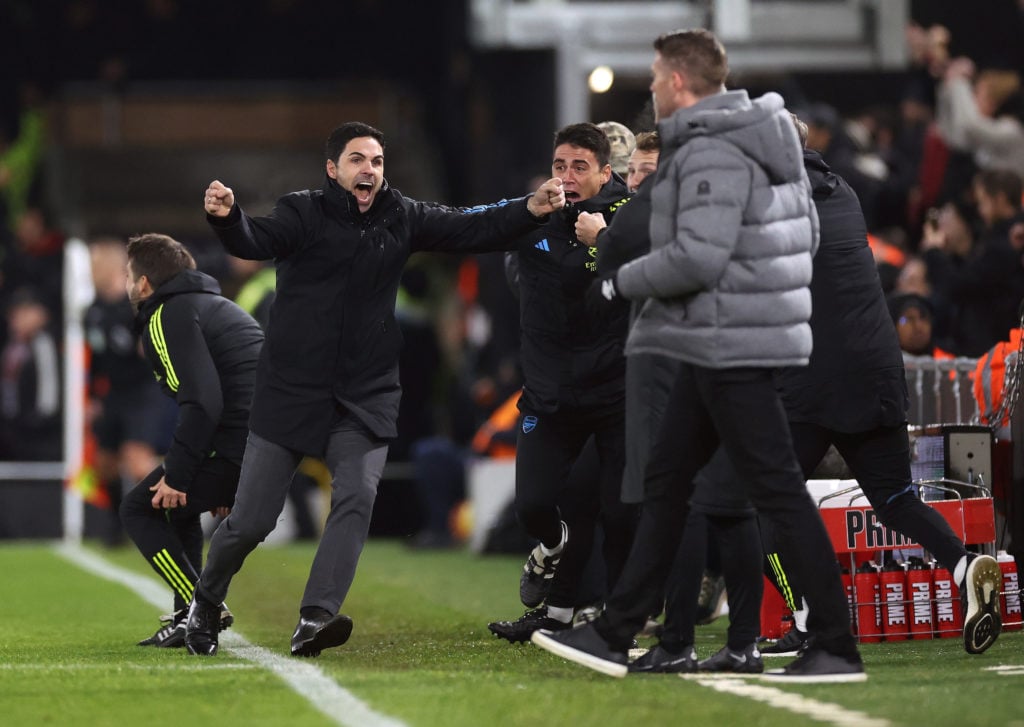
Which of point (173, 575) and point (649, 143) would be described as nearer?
point (649, 143)

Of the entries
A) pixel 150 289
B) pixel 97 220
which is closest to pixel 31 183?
pixel 97 220

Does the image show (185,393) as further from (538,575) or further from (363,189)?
(538,575)

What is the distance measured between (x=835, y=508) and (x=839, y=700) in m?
2.17

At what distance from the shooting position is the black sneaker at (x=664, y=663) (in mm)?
6172

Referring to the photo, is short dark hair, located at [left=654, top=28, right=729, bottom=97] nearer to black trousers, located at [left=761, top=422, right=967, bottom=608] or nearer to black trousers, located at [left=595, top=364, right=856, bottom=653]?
black trousers, located at [left=595, top=364, right=856, bottom=653]

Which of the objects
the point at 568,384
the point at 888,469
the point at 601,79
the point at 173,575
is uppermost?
the point at 601,79

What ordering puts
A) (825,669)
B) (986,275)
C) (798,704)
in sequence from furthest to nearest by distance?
(986,275) → (825,669) → (798,704)

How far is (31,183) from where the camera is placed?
21.3m

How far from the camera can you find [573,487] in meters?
7.50

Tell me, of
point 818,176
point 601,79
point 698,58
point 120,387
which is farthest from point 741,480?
point 120,387

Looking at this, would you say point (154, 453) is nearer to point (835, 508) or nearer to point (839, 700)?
point (835, 508)

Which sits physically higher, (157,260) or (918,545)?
(157,260)

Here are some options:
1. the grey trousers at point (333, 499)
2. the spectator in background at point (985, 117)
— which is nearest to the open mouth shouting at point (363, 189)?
the grey trousers at point (333, 499)

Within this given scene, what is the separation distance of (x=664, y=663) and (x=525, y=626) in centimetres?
126
